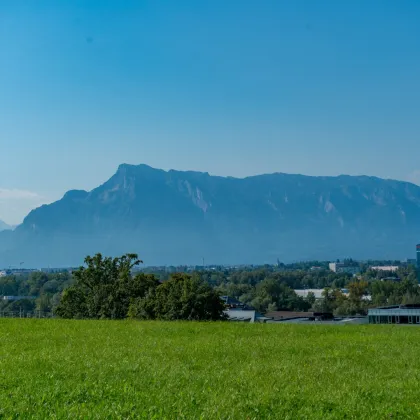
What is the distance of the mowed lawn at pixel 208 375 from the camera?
8.59 meters

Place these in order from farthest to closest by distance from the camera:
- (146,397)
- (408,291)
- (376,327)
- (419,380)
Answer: (408,291) → (376,327) → (419,380) → (146,397)

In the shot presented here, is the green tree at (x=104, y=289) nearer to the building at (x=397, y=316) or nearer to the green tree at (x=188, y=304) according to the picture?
the green tree at (x=188, y=304)

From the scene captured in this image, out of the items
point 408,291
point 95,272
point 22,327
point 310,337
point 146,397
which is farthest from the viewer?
point 408,291

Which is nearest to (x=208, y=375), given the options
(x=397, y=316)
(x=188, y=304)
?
(x=188, y=304)

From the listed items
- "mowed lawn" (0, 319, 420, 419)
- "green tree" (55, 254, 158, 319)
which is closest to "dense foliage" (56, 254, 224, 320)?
"green tree" (55, 254, 158, 319)

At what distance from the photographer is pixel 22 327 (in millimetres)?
19109

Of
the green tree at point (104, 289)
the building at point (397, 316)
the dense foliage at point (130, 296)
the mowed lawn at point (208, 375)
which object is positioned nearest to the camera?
the mowed lawn at point (208, 375)

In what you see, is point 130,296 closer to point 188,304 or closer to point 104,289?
point 104,289

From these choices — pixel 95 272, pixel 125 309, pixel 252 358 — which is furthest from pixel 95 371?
pixel 95 272

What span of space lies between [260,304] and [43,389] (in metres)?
96.3

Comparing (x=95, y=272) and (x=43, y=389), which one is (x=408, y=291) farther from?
(x=43, y=389)

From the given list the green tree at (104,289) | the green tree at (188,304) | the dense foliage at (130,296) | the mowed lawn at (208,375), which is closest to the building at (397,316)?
the dense foliage at (130,296)

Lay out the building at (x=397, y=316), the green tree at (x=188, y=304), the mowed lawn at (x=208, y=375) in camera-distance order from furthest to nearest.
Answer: the building at (x=397, y=316)
the green tree at (x=188, y=304)
the mowed lawn at (x=208, y=375)

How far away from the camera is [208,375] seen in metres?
10.9
